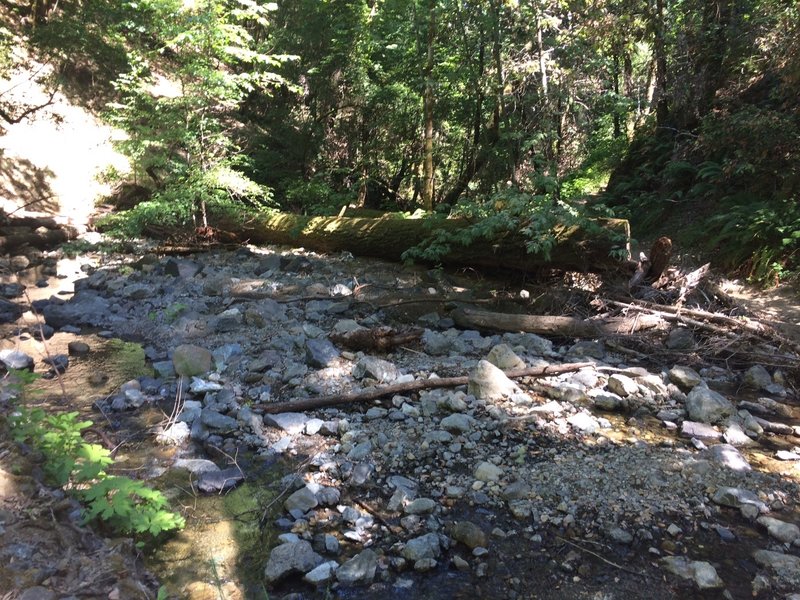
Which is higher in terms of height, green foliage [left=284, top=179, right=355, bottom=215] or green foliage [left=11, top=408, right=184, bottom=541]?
green foliage [left=284, top=179, right=355, bottom=215]

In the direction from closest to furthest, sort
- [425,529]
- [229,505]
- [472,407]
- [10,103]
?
[425,529] → [229,505] → [472,407] → [10,103]

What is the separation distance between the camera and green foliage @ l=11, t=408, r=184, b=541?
2.51m

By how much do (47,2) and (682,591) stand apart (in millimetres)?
20225

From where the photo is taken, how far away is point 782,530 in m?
3.11

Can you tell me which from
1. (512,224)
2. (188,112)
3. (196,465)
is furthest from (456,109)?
(196,465)

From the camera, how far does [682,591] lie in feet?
8.84

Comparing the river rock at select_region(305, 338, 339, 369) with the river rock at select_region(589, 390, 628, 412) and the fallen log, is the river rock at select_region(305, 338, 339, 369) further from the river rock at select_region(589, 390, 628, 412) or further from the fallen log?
the fallen log

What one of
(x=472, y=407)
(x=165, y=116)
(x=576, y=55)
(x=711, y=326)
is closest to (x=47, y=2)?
(x=165, y=116)

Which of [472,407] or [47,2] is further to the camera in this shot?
[47,2]

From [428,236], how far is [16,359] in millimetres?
6552

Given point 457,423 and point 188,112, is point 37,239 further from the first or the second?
point 457,423

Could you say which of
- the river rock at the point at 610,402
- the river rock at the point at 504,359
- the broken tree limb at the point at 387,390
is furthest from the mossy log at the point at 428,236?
the river rock at the point at 610,402

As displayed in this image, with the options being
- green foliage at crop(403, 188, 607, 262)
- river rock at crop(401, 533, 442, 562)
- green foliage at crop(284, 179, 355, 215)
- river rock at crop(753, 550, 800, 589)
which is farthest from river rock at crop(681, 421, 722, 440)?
green foliage at crop(284, 179, 355, 215)

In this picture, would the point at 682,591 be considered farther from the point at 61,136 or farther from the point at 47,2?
the point at 47,2
